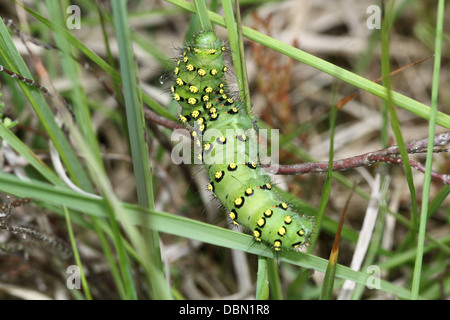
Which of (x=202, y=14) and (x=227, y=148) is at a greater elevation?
(x=202, y=14)

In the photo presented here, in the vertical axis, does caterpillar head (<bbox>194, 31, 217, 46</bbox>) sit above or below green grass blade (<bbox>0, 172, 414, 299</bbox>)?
above

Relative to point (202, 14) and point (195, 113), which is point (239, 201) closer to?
point (195, 113)

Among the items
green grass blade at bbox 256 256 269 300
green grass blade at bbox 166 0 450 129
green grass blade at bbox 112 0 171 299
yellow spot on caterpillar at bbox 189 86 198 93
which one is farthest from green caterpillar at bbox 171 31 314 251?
green grass blade at bbox 112 0 171 299

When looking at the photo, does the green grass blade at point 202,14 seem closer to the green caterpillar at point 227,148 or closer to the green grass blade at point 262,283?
the green caterpillar at point 227,148

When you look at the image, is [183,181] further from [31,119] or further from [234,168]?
[234,168]

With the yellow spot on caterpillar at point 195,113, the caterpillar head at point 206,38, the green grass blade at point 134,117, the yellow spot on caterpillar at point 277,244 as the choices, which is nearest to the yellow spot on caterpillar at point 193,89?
the yellow spot on caterpillar at point 195,113

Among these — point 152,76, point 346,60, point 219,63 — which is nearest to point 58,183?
point 219,63

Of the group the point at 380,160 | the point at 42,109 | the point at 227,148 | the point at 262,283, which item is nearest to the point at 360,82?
the point at 380,160

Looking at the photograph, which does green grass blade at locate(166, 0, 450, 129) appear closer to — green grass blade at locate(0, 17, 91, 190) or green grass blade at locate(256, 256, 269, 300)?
green grass blade at locate(256, 256, 269, 300)
